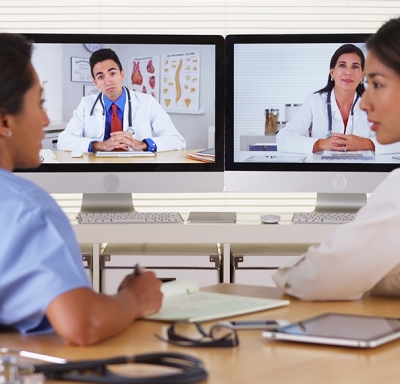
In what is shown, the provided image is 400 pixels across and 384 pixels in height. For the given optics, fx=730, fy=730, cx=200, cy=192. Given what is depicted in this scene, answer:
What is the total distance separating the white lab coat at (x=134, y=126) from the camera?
9.58 ft

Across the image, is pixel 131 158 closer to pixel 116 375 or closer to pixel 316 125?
pixel 316 125

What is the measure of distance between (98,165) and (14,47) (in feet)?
5.72

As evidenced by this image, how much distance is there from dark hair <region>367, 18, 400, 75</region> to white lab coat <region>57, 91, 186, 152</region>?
138 cm

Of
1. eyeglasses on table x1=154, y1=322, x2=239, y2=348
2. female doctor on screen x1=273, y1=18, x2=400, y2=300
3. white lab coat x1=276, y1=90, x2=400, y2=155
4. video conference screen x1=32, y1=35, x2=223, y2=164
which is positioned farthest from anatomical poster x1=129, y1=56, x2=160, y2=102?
eyeglasses on table x1=154, y1=322, x2=239, y2=348

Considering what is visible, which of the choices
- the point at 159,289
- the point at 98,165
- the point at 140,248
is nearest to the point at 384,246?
the point at 159,289

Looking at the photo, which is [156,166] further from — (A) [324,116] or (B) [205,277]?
(A) [324,116]

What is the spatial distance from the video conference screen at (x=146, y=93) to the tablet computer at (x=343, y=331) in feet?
6.10

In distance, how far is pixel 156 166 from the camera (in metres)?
2.94

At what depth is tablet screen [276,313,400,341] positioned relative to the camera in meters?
1.04

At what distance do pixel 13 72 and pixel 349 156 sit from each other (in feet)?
6.47

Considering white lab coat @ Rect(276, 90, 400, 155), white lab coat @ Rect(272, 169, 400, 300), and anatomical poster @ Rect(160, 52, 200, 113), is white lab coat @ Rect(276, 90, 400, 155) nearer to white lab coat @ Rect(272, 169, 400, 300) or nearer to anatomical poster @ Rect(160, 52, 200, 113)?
anatomical poster @ Rect(160, 52, 200, 113)

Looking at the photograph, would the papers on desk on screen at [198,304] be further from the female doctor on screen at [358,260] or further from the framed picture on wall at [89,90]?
the framed picture on wall at [89,90]
